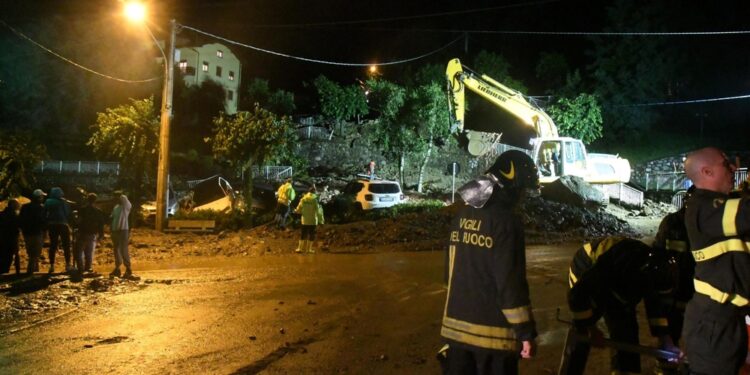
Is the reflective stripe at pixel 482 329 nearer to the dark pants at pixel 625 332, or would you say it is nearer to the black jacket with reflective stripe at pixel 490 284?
the black jacket with reflective stripe at pixel 490 284

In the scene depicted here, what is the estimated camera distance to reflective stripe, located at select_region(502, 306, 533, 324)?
3.40 m

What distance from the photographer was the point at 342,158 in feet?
138

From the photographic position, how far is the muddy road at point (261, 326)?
20.6ft

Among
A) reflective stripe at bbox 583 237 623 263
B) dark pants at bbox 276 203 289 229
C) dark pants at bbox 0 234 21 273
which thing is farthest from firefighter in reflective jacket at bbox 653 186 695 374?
dark pants at bbox 276 203 289 229

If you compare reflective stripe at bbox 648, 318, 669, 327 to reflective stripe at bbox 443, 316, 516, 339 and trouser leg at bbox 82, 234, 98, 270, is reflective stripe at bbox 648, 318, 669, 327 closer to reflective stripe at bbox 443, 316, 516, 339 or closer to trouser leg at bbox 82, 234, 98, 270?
reflective stripe at bbox 443, 316, 516, 339

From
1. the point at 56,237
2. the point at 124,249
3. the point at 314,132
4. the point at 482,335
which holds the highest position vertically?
the point at 314,132

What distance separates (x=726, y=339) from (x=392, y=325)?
4988 millimetres

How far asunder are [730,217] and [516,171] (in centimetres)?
129

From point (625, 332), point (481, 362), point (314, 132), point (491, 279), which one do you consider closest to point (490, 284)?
point (491, 279)

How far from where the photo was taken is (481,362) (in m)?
3.55

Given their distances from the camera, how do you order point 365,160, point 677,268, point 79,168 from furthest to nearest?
point 365,160 → point 79,168 → point 677,268

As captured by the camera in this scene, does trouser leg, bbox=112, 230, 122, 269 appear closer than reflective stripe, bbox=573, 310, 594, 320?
No

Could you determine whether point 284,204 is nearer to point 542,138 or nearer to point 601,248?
point 542,138

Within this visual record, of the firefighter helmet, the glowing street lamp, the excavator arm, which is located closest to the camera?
the firefighter helmet
